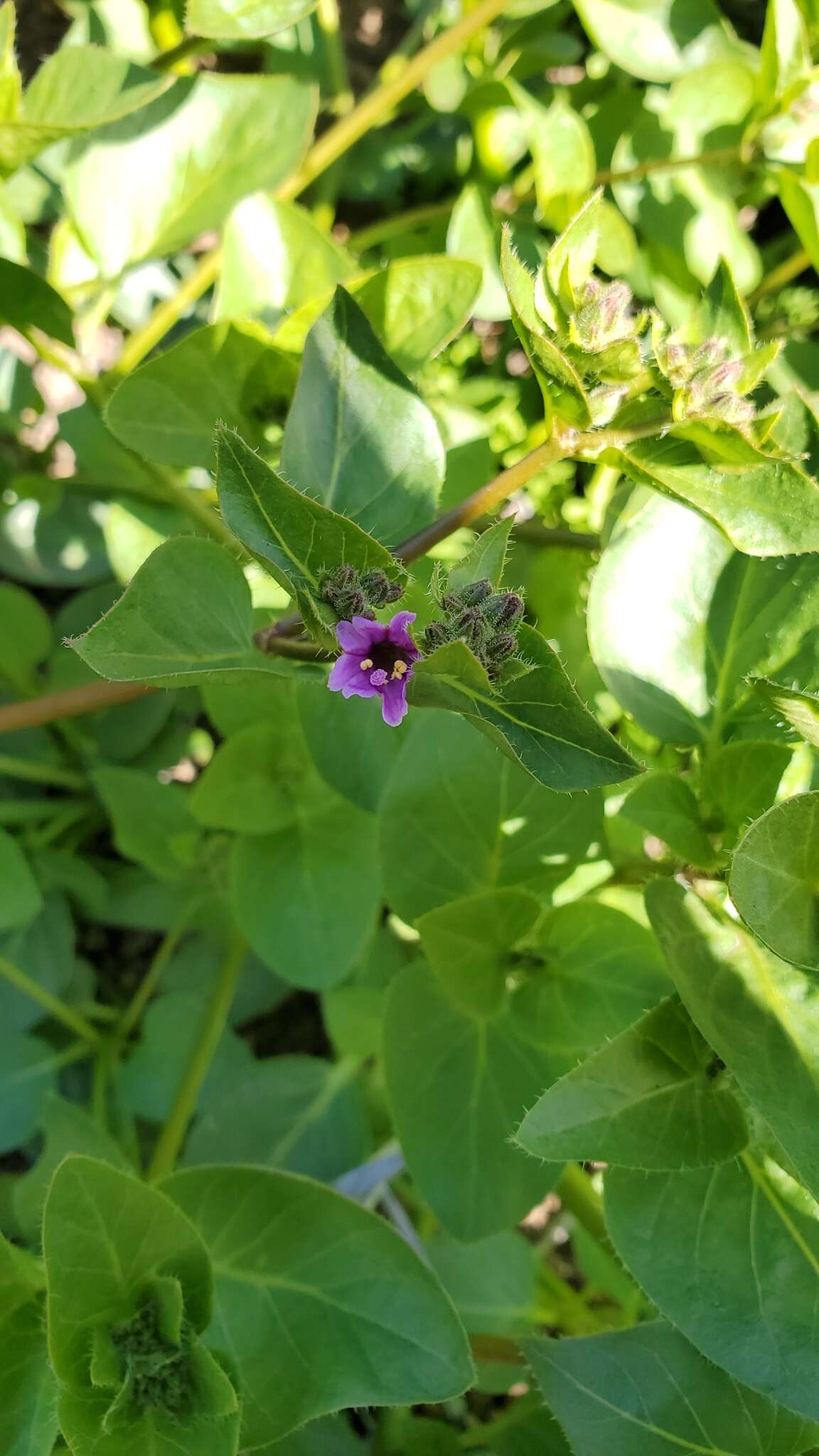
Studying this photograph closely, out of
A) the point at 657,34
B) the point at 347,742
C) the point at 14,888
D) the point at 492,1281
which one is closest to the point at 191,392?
the point at 347,742

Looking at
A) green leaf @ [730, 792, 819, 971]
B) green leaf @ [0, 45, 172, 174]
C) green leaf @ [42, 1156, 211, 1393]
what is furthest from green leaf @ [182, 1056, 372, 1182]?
green leaf @ [0, 45, 172, 174]

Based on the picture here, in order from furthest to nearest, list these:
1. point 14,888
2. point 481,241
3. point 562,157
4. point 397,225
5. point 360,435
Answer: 1. point 397,225
2. point 481,241
3. point 562,157
4. point 14,888
5. point 360,435

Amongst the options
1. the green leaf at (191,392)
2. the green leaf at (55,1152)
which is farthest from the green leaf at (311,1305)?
the green leaf at (191,392)

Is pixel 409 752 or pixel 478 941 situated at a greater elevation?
pixel 409 752

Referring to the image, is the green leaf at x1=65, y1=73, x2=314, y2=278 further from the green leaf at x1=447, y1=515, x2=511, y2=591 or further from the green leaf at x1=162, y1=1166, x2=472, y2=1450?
the green leaf at x1=162, y1=1166, x2=472, y2=1450

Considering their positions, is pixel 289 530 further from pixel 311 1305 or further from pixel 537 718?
pixel 311 1305
